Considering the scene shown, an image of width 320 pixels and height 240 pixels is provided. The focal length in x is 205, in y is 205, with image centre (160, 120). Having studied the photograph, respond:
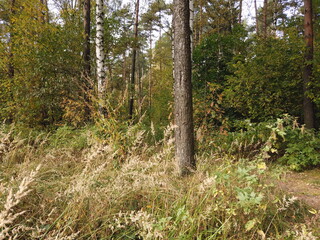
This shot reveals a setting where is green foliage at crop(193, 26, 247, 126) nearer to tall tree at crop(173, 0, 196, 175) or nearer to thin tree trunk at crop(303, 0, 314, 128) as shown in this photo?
thin tree trunk at crop(303, 0, 314, 128)

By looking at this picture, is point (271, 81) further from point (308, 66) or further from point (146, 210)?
point (146, 210)

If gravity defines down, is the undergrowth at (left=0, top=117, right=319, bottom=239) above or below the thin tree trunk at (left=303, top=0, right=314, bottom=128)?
below

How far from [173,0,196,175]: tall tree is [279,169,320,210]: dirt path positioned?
1.58 metres

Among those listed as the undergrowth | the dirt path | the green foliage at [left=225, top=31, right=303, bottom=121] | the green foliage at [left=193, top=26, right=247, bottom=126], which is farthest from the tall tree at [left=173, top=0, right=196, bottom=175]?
the green foliage at [left=193, top=26, right=247, bottom=126]

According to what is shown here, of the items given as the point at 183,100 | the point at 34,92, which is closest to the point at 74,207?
the point at 183,100

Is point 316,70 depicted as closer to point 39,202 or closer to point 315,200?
point 315,200

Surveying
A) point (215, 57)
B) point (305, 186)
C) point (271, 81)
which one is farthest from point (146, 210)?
point (215, 57)

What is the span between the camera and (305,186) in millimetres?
4148

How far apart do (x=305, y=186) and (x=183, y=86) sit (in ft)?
10.8

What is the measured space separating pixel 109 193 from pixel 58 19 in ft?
29.5

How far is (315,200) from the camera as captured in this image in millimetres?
3291

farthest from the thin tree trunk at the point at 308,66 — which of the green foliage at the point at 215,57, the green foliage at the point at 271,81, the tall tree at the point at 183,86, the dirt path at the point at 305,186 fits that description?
the tall tree at the point at 183,86

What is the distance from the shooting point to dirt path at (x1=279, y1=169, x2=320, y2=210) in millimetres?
3283

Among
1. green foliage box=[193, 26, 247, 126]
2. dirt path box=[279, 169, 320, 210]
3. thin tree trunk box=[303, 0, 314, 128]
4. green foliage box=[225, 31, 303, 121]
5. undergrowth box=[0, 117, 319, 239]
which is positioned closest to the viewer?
undergrowth box=[0, 117, 319, 239]
